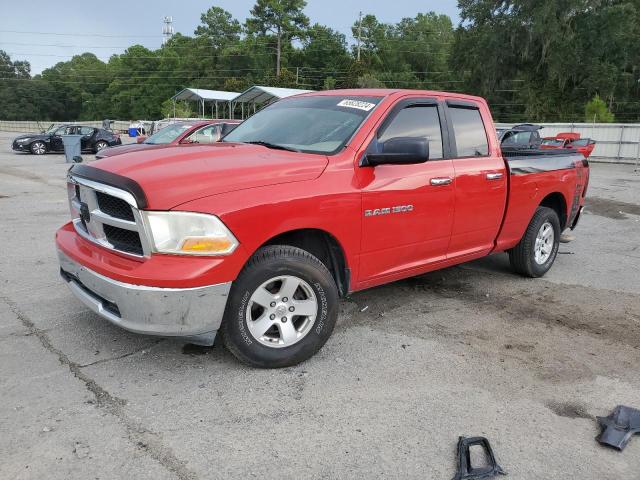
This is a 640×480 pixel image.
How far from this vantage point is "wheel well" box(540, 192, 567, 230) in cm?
600

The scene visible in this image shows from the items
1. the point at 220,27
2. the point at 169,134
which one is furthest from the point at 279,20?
the point at 169,134

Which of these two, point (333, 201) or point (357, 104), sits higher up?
point (357, 104)

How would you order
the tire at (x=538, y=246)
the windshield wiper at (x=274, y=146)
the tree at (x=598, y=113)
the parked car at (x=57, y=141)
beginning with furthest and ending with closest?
the tree at (x=598, y=113)
the parked car at (x=57, y=141)
the tire at (x=538, y=246)
the windshield wiper at (x=274, y=146)

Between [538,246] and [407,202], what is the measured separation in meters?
2.46

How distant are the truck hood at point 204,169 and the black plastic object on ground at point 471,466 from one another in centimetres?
184

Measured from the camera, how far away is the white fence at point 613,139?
997 inches

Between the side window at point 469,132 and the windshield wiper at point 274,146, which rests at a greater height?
the side window at point 469,132

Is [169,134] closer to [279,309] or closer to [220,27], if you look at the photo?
[279,309]

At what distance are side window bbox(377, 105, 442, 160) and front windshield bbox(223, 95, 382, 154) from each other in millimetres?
221

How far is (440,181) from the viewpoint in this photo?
4.30 metres

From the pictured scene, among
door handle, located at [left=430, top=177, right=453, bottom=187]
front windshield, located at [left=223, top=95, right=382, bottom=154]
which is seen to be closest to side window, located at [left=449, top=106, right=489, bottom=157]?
door handle, located at [left=430, top=177, right=453, bottom=187]

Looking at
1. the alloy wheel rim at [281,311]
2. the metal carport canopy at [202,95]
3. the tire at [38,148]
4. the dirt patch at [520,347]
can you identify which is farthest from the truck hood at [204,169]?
the metal carport canopy at [202,95]

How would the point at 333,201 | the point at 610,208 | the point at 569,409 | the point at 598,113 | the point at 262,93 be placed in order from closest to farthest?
1. the point at 569,409
2. the point at 333,201
3. the point at 610,208
4. the point at 598,113
5. the point at 262,93

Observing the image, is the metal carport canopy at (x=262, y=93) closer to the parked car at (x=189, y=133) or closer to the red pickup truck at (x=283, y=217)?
the parked car at (x=189, y=133)
